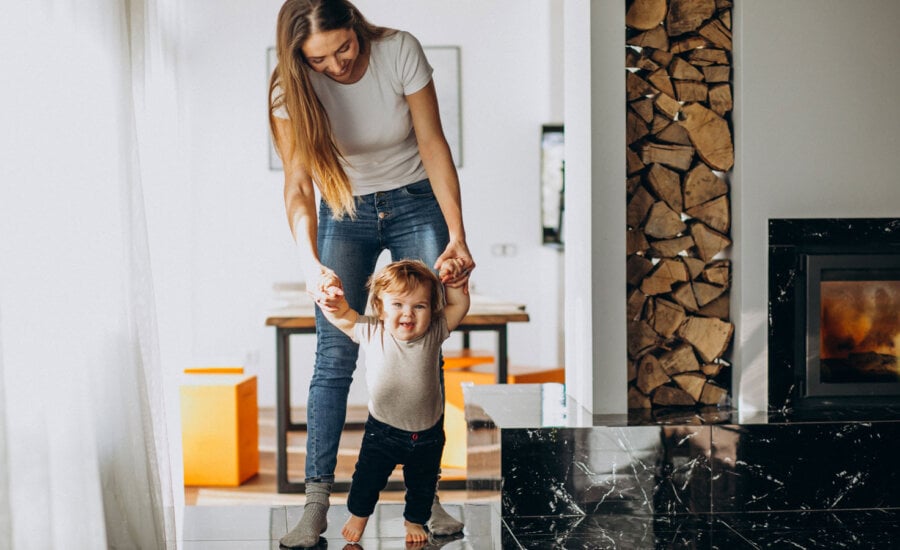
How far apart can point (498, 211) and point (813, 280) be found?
3.09 m

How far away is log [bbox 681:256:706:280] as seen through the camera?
2900mm

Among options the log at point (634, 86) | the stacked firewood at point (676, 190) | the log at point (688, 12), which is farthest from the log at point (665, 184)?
the log at point (688, 12)

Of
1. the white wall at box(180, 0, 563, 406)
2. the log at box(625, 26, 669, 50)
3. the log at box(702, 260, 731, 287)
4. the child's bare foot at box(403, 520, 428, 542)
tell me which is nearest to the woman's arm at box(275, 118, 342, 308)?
the child's bare foot at box(403, 520, 428, 542)

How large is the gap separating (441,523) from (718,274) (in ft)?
3.70

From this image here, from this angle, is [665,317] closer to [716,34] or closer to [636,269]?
[636,269]

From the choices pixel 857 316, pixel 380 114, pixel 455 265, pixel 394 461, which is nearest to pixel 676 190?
pixel 857 316

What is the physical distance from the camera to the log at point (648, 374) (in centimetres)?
290

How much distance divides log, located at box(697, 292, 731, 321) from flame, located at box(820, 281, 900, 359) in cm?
28

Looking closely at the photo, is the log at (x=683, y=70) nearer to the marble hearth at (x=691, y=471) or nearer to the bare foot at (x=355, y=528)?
the marble hearth at (x=691, y=471)

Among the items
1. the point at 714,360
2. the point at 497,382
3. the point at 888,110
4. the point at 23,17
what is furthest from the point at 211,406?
the point at 888,110

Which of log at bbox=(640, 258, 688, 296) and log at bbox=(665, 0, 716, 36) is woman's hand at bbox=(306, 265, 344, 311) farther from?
log at bbox=(665, 0, 716, 36)

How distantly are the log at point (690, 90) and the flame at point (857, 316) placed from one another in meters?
0.69

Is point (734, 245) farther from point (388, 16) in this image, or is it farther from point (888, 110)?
point (388, 16)

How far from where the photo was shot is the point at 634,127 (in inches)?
112
